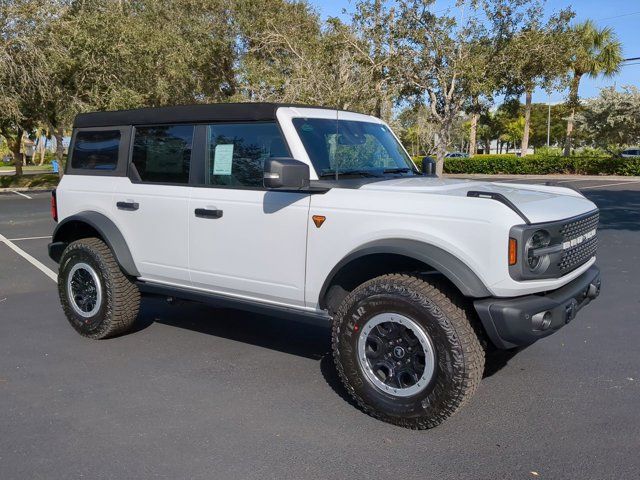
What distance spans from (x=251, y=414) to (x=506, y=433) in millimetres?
1557

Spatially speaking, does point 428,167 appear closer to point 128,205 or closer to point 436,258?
point 436,258

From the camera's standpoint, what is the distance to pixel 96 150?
552 centimetres

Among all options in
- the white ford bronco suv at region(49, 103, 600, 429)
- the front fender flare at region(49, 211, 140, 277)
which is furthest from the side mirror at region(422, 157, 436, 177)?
the front fender flare at region(49, 211, 140, 277)

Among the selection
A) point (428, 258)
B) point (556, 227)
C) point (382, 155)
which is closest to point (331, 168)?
point (382, 155)

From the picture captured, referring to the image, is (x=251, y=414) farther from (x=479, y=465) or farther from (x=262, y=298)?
(x=479, y=465)

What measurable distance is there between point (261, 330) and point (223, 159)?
6.22 ft

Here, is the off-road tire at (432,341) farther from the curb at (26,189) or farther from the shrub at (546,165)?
the shrub at (546,165)

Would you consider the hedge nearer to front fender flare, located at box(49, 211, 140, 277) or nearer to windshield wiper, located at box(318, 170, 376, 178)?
front fender flare, located at box(49, 211, 140, 277)

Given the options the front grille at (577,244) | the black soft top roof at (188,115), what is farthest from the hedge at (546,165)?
the front grille at (577,244)

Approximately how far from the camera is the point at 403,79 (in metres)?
17.8

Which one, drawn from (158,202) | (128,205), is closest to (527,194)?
(158,202)

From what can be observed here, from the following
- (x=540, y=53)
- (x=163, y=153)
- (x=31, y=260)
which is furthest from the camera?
(x=540, y=53)

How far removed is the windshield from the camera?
4352 millimetres

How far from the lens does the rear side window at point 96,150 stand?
5344 mm
